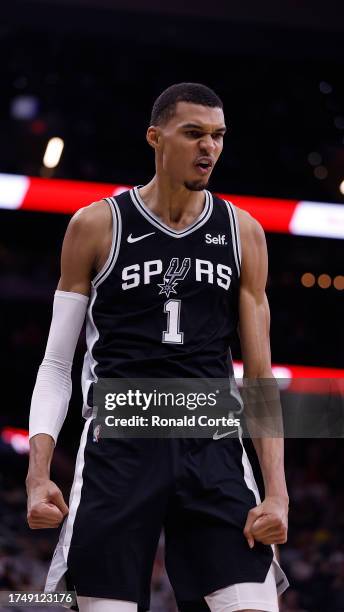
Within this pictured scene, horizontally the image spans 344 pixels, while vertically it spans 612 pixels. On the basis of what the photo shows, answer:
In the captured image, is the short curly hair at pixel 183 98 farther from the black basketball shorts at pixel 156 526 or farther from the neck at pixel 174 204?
the black basketball shorts at pixel 156 526

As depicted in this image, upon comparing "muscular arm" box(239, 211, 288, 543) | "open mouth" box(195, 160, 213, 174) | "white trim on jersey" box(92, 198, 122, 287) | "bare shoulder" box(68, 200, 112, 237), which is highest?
"open mouth" box(195, 160, 213, 174)

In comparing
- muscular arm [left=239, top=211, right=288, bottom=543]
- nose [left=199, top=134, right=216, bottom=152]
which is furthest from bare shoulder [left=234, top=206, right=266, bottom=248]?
nose [left=199, top=134, right=216, bottom=152]

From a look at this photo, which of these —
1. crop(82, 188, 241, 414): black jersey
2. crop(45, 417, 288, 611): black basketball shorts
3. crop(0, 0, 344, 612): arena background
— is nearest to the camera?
crop(45, 417, 288, 611): black basketball shorts

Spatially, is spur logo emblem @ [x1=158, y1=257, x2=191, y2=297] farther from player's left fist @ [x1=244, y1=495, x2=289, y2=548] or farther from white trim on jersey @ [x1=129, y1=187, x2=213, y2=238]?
player's left fist @ [x1=244, y1=495, x2=289, y2=548]

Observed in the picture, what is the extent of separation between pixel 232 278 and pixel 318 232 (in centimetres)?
653

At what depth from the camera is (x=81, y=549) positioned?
7.25 ft

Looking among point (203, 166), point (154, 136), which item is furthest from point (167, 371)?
point (154, 136)

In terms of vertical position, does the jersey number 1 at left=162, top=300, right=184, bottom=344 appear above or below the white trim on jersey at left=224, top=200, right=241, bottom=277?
below

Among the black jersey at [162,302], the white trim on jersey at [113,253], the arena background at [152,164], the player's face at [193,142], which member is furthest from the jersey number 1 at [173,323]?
the arena background at [152,164]

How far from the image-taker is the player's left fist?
219 centimetres

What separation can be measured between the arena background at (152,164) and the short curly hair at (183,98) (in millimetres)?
5569

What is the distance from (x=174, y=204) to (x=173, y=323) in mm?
333

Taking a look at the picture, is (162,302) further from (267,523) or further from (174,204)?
(267,523)

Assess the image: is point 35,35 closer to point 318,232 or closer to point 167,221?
point 318,232
